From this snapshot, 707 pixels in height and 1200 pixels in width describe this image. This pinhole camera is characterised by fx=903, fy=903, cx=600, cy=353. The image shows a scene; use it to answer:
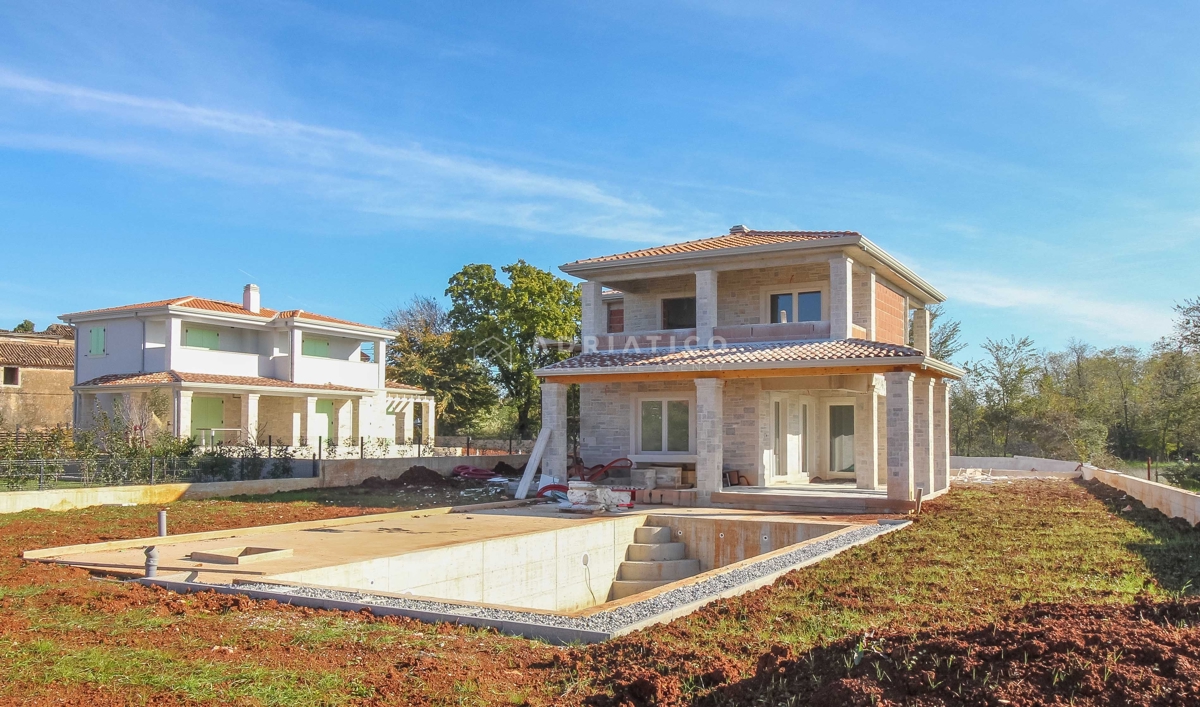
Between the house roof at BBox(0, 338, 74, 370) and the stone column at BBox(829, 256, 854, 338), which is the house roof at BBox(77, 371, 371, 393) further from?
the stone column at BBox(829, 256, 854, 338)

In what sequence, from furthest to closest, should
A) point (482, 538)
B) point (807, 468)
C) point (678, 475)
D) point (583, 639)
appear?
point (807, 468), point (678, 475), point (482, 538), point (583, 639)

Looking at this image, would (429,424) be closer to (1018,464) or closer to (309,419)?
(309,419)

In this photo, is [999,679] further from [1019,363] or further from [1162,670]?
[1019,363]

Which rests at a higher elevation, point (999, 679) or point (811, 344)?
point (811, 344)

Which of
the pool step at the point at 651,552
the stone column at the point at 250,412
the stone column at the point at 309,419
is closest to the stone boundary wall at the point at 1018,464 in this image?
the pool step at the point at 651,552

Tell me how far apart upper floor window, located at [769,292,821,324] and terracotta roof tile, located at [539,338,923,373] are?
2.06 meters

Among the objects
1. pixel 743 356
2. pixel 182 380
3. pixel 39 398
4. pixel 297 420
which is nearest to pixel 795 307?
pixel 743 356

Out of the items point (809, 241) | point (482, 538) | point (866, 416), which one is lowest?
point (482, 538)

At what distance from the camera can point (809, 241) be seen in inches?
800

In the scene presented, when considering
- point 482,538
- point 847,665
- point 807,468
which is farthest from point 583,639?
point 807,468

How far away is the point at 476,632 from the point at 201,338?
30.3 metres

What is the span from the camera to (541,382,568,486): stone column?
22047 mm

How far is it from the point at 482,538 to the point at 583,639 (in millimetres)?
7288

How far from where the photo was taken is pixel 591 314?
24078mm
